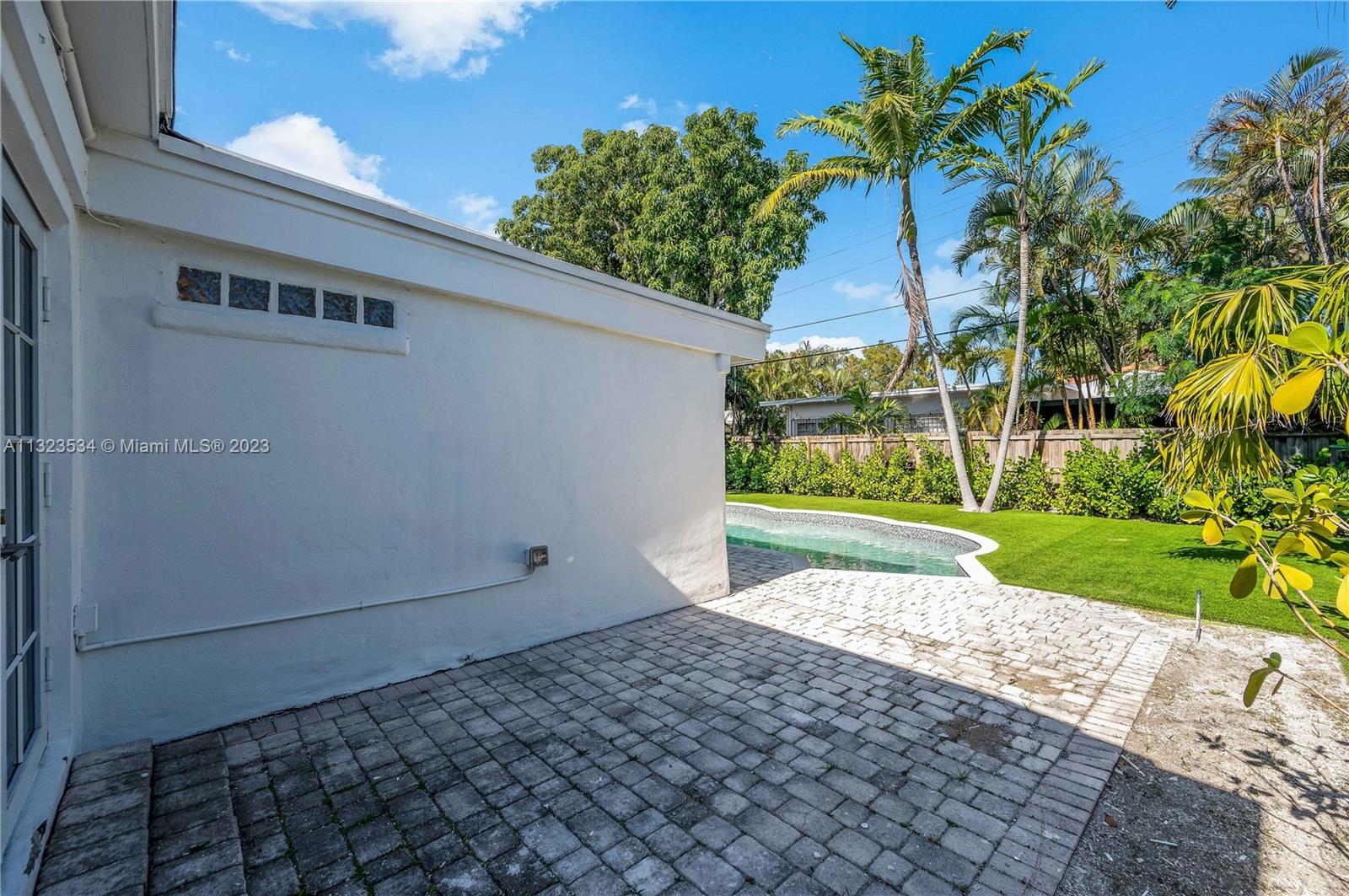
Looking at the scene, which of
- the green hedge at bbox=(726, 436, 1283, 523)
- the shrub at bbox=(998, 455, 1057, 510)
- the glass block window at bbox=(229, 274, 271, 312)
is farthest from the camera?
the shrub at bbox=(998, 455, 1057, 510)

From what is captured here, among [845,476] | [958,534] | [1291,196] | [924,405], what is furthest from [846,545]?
[924,405]

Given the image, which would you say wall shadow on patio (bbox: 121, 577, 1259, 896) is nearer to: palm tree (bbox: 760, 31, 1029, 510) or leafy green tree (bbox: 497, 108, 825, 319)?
palm tree (bbox: 760, 31, 1029, 510)

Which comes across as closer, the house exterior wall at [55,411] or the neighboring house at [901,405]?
the house exterior wall at [55,411]

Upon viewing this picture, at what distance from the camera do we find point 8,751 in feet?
7.77

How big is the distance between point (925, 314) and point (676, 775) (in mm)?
12320

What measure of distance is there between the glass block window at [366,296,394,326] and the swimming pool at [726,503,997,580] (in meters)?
7.22

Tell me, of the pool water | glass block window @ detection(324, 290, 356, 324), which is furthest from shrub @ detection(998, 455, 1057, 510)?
glass block window @ detection(324, 290, 356, 324)

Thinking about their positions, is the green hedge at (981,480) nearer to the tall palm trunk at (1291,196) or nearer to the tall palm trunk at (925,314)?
the tall palm trunk at (925,314)

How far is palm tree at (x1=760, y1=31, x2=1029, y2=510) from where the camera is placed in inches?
458

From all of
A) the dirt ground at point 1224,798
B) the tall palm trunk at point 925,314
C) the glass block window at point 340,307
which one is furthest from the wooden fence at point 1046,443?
the glass block window at point 340,307

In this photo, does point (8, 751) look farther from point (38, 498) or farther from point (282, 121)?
point (282, 121)

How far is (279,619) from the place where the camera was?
154 inches

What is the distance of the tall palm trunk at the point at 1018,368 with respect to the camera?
12.3m

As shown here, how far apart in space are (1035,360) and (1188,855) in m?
18.4
